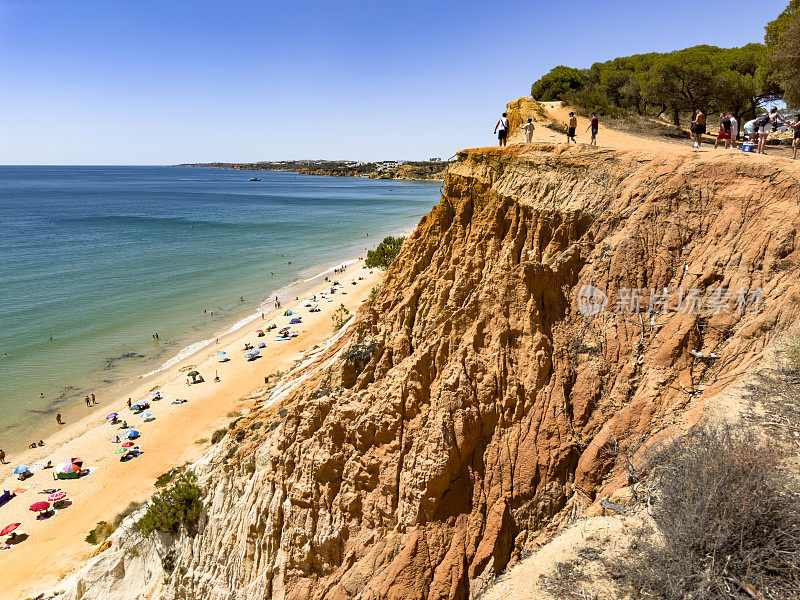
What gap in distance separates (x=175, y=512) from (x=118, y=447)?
1678 cm

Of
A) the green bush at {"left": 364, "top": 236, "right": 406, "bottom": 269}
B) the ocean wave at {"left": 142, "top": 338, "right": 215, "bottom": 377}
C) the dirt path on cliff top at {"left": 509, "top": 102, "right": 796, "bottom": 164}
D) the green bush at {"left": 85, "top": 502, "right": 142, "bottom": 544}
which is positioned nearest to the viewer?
the dirt path on cliff top at {"left": 509, "top": 102, "right": 796, "bottom": 164}

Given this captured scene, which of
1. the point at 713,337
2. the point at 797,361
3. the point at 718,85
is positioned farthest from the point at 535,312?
the point at 718,85

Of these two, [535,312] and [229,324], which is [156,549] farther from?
[229,324]

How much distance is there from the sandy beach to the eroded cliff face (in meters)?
10.0

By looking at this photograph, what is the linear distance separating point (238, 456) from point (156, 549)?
4013mm

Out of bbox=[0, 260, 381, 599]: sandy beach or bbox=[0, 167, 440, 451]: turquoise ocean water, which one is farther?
bbox=[0, 167, 440, 451]: turquoise ocean water

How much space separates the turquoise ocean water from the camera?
35.5 metres

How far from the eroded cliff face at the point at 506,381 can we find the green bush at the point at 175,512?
20.0 inches

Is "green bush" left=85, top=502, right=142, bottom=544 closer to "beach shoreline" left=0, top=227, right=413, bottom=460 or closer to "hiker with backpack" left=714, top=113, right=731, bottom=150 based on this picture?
"beach shoreline" left=0, top=227, right=413, bottom=460

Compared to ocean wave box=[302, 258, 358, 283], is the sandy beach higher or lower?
lower

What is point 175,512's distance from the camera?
560 inches

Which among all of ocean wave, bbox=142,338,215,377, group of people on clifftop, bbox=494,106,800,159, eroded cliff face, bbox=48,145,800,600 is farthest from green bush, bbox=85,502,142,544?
group of people on clifftop, bbox=494,106,800,159

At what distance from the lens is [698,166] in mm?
11281

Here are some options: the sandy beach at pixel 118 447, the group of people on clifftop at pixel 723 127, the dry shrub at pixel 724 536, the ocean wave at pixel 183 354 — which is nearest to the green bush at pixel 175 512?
the sandy beach at pixel 118 447
